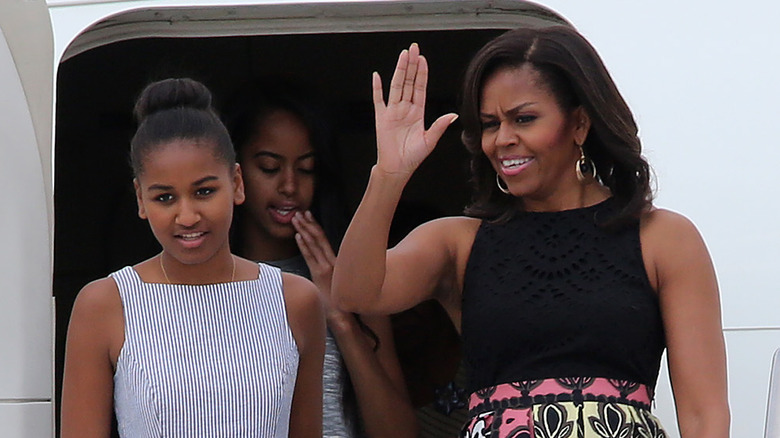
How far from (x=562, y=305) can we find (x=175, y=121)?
78 cm

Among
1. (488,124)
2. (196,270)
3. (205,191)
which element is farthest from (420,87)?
(196,270)

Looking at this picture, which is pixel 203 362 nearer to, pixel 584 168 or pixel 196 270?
pixel 196 270

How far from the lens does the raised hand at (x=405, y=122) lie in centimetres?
223

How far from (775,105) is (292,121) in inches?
42.7

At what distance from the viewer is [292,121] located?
3.06m

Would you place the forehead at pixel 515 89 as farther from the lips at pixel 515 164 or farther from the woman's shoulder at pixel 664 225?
the woman's shoulder at pixel 664 225

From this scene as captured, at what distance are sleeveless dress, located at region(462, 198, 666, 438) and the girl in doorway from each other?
0.62 metres

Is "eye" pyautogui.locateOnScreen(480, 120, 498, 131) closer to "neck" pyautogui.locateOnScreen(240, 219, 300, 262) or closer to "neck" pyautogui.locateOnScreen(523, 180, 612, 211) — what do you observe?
"neck" pyautogui.locateOnScreen(523, 180, 612, 211)

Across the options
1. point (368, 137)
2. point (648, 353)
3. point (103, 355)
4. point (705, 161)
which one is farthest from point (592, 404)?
point (368, 137)

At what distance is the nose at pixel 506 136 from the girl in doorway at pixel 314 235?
0.74 meters

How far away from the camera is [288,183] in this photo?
9.65 ft

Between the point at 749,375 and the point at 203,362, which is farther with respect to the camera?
the point at 749,375

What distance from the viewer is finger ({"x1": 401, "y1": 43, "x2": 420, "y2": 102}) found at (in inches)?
88.9

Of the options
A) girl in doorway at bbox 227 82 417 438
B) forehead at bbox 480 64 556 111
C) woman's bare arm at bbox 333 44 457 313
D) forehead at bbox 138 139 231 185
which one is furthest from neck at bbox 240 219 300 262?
forehead at bbox 480 64 556 111
